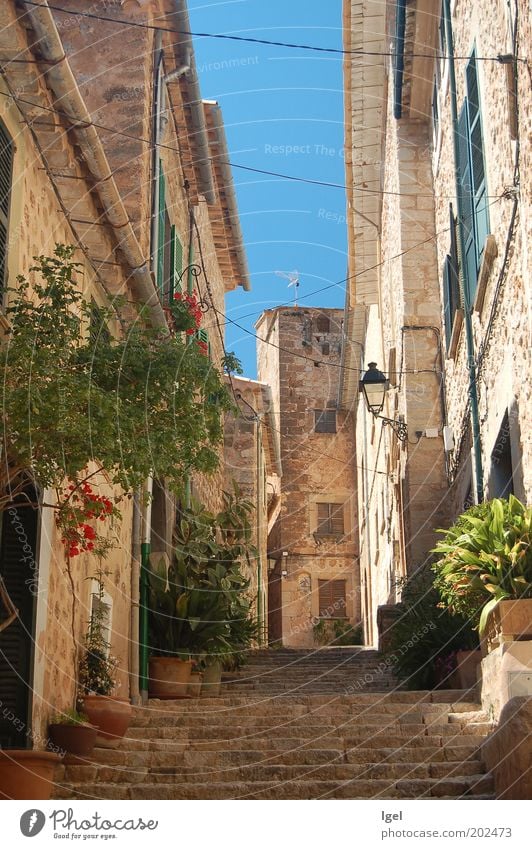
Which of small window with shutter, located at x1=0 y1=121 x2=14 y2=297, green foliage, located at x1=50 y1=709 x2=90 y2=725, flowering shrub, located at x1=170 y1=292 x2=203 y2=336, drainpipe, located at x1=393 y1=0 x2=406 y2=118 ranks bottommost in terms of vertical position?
green foliage, located at x1=50 y1=709 x2=90 y2=725

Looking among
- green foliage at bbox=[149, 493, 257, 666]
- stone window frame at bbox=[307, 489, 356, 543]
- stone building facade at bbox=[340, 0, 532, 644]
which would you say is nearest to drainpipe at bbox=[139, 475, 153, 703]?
green foliage at bbox=[149, 493, 257, 666]

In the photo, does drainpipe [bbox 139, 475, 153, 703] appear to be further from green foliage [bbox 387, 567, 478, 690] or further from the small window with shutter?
the small window with shutter

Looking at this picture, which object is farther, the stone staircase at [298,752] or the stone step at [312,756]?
the stone step at [312,756]

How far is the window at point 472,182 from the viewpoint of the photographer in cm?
1061

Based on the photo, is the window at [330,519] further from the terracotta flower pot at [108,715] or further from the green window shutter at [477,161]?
the terracotta flower pot at [108,715]

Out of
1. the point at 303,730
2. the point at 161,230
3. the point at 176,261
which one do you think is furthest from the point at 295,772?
the point at 176,261

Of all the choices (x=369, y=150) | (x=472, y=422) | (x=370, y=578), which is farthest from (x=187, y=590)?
(x=370, y=578)

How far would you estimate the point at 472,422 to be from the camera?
1155 centimetres

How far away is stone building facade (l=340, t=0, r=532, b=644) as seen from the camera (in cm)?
904

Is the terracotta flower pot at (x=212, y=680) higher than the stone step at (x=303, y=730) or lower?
higher

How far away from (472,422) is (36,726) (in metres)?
5.22

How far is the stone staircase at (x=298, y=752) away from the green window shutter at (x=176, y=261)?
6.53 metres

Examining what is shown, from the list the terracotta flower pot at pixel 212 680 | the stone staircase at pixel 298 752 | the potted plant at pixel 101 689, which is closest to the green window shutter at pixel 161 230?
the terracotta flower pot at pixel 212 680

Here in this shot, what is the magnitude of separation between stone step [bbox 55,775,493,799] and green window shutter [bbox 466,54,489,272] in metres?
4.78
